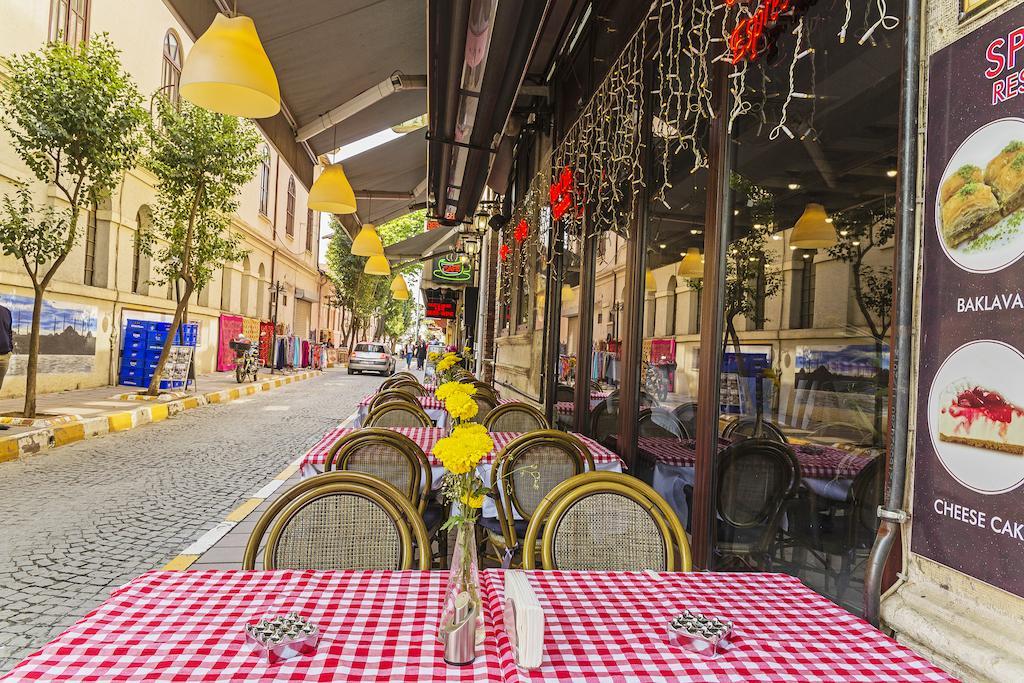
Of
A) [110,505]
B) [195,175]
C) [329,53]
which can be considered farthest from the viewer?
[195,175]

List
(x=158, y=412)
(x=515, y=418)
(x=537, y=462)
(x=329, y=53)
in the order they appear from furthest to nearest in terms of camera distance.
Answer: (x=158, y=412) → (x=515, y=418) → (x=329, y=53) → (x=537, y=462)

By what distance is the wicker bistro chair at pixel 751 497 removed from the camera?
2.88 meters

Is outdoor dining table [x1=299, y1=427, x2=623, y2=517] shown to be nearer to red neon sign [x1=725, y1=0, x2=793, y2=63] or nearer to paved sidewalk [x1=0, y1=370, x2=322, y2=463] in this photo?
red neon sign [x1=725, y1=0, x2=793, y2=63]

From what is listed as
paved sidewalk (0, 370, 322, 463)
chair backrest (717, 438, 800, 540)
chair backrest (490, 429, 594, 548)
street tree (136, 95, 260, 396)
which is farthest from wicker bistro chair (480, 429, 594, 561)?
street tree (136, 95, 260, 396)

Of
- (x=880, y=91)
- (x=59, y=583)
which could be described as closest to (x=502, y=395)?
(x=59, y=583)

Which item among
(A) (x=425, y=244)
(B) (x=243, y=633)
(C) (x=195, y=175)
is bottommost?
(B) (x=243, y=633)

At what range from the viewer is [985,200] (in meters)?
1.47

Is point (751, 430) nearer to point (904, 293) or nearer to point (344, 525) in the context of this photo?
point (904, 293)

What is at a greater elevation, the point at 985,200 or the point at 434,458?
the point at 985,200

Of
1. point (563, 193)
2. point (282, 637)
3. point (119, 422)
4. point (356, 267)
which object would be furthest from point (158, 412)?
→ point (356, 267)

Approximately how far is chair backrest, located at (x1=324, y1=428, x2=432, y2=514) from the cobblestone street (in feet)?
4.86

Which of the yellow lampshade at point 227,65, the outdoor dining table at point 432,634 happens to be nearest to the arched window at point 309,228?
the yellow lampshade at point 227,65

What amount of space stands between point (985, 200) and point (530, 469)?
2463 millimetres

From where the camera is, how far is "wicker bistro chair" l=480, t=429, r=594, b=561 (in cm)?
355
